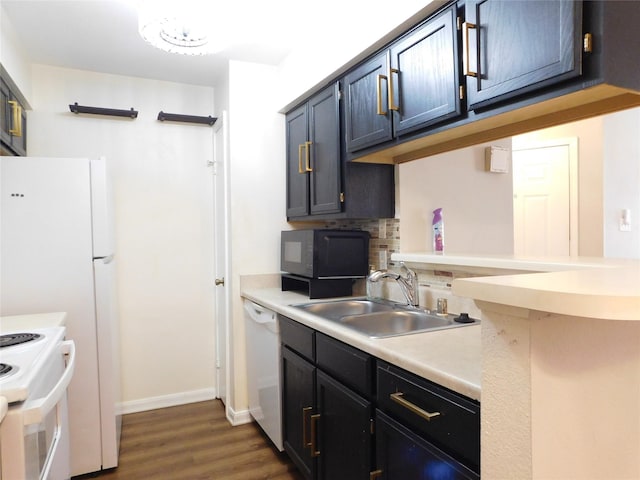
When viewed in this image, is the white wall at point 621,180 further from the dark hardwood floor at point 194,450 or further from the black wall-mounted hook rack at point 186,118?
the black wall-mounted hook rack at point 186,118

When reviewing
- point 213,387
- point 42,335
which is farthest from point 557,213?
point 42,335

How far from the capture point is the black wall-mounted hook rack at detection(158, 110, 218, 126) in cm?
300

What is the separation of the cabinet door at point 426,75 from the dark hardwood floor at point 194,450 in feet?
6.07

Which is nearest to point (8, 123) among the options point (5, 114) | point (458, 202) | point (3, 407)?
point (5, 114)

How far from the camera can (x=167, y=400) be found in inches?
120

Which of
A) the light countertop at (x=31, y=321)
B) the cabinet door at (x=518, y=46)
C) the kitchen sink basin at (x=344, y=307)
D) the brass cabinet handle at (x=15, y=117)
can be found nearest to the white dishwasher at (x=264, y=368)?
the kitchen sink basin at (x=344, y=307)

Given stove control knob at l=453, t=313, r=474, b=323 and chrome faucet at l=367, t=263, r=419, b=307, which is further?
chrome faucet at l=367, t=263, r=419, b=307

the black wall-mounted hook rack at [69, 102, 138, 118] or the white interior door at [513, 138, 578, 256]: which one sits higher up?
the black wall-mounted hook rack at [69, 102, 138, 118]

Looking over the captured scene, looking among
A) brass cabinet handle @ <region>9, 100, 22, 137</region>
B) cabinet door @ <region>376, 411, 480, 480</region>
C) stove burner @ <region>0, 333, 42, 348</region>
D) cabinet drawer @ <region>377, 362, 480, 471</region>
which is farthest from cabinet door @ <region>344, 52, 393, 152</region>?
brass cabinet handle @ <region>9, 100, 22, 137</region>

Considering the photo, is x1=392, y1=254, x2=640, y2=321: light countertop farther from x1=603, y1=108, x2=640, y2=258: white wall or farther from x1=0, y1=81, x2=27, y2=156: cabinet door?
x1=0, y1=81, x2=27, y2=156: cabinet door

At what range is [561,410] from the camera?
77cm

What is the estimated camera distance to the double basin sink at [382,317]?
5.86 ft

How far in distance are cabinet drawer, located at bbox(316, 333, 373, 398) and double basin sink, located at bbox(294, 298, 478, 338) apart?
93mm

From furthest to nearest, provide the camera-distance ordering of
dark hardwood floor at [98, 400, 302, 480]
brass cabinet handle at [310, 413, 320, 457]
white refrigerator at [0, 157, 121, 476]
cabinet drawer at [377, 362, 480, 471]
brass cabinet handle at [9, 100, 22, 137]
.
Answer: brass cabinet handle at [9, 100, 22, 137] → dark hardwood floor at [98, 400, 302, 480] → white refrigerator at [0, 157, 121, 476] → brass cabinet handle at [310, 413, 320, 457] → cabinet drawer at [377, 362, 480, 471]
